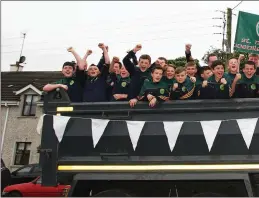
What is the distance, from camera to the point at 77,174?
13.6 ft

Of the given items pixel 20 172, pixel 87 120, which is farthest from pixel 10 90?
pixel 87 120

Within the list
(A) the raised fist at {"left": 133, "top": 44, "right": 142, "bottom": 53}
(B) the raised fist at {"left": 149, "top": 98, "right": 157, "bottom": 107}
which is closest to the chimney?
(A) the raised fist at {"left": 133, "top": 44, "right": 142, "bottom": 53}

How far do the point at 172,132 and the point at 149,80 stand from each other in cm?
103

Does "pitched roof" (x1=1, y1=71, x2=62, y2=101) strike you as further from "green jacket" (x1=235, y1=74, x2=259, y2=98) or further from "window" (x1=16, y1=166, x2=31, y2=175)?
"green jacket" (x1=235, y1=74, x2=259, y2=98)

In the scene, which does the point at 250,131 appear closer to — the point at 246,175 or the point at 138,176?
the point at 246,175

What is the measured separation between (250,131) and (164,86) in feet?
4.12

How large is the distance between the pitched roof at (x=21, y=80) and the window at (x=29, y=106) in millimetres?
631

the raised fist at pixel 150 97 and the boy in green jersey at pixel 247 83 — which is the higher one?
the boy in green jersey at pixel 247 83

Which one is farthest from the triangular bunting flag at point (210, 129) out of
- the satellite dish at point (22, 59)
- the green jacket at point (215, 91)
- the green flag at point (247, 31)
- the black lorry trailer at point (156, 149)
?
the satellite dish at point (22, 59)

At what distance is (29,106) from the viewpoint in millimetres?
23469

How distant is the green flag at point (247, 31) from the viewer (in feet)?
24.7

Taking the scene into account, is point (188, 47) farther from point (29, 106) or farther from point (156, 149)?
point (29, 106)

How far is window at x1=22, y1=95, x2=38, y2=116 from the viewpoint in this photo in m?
23.3

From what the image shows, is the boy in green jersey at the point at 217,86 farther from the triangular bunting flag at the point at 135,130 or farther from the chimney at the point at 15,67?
the chimney at the point at 15,67
